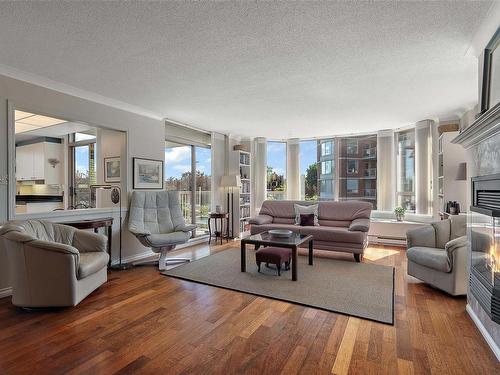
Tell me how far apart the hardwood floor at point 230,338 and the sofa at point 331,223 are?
57.5 inches

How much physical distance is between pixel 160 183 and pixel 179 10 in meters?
3.24

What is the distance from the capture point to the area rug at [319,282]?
2660mm

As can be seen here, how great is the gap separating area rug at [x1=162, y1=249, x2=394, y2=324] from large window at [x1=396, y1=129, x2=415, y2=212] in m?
2.36

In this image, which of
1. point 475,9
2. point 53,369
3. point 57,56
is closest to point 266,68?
point 475,9

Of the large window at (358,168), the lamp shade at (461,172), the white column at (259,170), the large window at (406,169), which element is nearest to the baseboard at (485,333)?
the lamp shade at (461,172)

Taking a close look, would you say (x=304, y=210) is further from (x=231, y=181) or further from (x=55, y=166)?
(x=55, y=166)

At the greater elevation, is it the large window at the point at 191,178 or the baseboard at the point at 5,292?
the large window at the point at 191,178

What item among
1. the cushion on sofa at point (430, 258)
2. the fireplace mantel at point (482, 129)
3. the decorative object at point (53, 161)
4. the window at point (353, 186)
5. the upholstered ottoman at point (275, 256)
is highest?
the decorative object at point (53, 161)

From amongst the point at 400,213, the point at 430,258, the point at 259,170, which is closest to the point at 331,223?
the point at 400,213

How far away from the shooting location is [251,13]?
6.52 ft

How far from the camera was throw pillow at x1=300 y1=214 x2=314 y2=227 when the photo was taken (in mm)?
5042

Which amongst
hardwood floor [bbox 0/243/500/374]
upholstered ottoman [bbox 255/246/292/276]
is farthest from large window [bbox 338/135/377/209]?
hardwood floor [bbox 0/243/500/374]

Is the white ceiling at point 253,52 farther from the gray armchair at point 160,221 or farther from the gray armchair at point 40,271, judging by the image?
the gray armchair at point 40,271

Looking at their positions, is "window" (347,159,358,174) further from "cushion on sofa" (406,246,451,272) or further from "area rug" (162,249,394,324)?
"cushion on sofa" (406,246,451,272)
